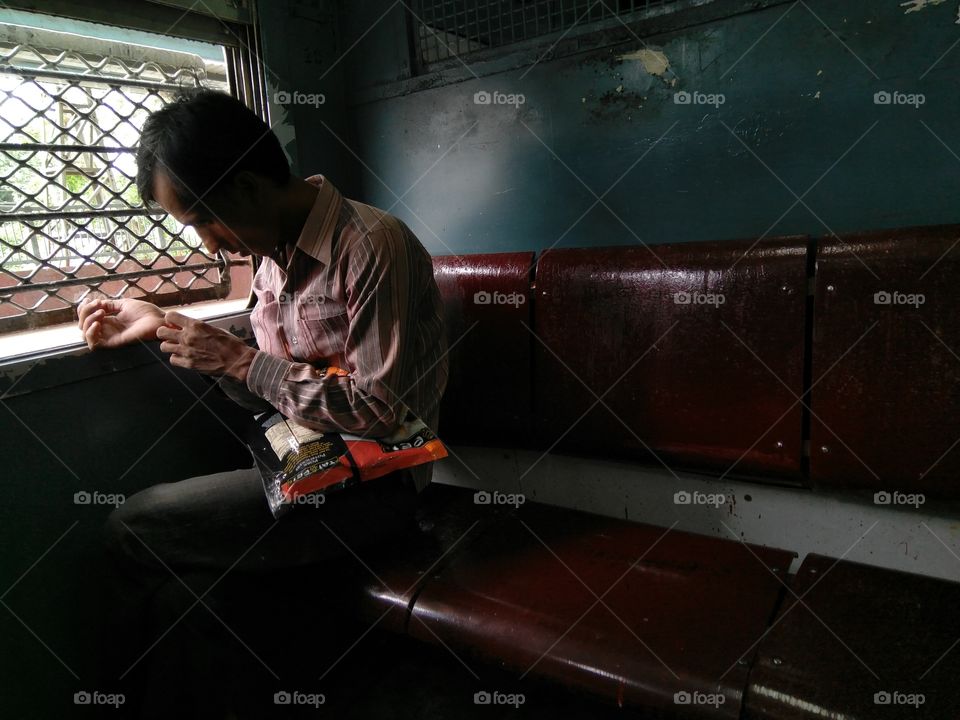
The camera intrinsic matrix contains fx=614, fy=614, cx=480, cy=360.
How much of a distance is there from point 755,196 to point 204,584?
152 cm

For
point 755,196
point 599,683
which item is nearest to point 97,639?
point 599,683

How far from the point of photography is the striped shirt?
1.23 meters

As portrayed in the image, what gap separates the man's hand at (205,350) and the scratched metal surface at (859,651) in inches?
44.0

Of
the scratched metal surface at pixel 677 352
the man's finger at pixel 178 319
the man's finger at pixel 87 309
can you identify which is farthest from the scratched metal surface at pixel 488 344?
the man's finger at pixel 87 309

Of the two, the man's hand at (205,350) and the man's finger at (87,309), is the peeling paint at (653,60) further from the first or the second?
the man's finger at (87,309)

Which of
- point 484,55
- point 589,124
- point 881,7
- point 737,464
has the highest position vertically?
point 484,55

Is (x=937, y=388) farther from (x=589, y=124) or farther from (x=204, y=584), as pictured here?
(x=204, y=584)

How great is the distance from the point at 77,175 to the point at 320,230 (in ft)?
2.55

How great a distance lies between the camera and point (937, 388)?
112 cm

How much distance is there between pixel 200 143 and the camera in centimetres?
115

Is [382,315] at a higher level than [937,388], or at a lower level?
higher

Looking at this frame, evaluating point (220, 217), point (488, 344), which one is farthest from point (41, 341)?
point (488, 344)

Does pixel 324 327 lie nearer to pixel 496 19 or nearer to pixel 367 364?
pixel 367 364

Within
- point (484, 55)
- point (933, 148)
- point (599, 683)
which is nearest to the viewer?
point (599, 683)
